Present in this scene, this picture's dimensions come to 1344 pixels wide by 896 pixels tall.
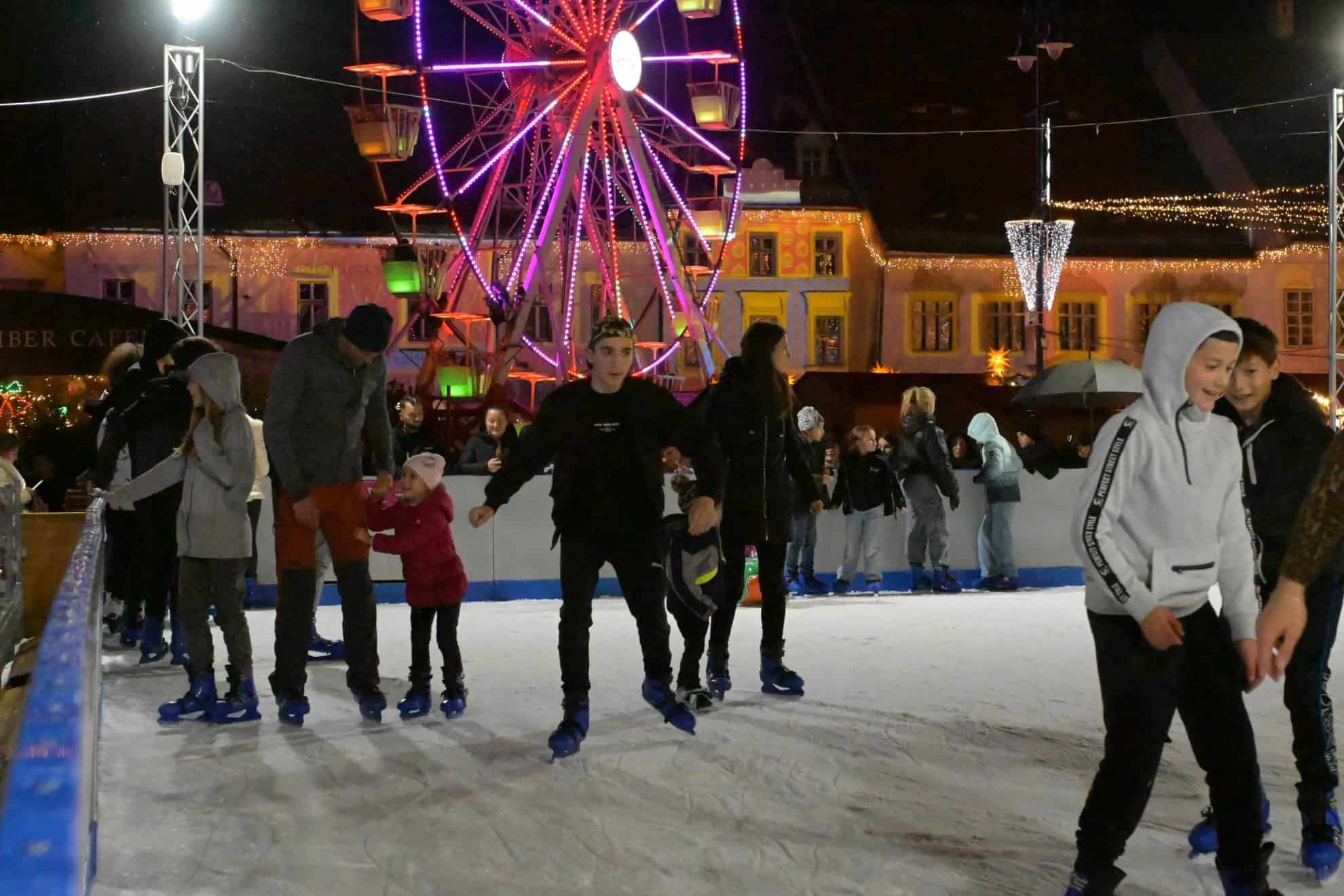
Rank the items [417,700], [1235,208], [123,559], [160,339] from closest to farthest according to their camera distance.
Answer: [417,700] < [160,339] < [123,559] < [1235,208]

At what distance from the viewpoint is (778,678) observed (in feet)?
24.0

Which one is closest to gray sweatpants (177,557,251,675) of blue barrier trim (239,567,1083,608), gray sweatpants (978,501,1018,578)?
blue barrier trim (239,567,1083,608)

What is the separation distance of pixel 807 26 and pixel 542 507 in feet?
113

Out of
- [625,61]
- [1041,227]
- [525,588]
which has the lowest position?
[525,588]

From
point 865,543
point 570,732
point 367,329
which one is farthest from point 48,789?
point 865,543

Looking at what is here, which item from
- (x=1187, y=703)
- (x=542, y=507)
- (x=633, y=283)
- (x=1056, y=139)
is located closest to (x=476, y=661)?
(x=542, y=507)

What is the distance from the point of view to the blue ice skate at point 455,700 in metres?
6.76

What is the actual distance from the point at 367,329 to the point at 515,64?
14.9 m

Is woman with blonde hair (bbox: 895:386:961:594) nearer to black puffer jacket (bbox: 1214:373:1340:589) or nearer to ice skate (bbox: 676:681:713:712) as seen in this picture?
ice skate (bbox: 676:681:713:712)

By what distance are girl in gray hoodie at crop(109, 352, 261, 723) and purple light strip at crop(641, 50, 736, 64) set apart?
53.6ft

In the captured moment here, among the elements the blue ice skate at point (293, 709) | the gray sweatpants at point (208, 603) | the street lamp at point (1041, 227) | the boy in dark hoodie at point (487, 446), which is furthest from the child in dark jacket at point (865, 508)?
the street lamp at point (1041, 227)

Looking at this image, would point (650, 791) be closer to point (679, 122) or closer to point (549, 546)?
point (549, 546)

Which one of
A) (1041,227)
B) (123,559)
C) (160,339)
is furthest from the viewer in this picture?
(1041,227)

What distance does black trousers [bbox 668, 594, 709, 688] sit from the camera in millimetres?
6777
